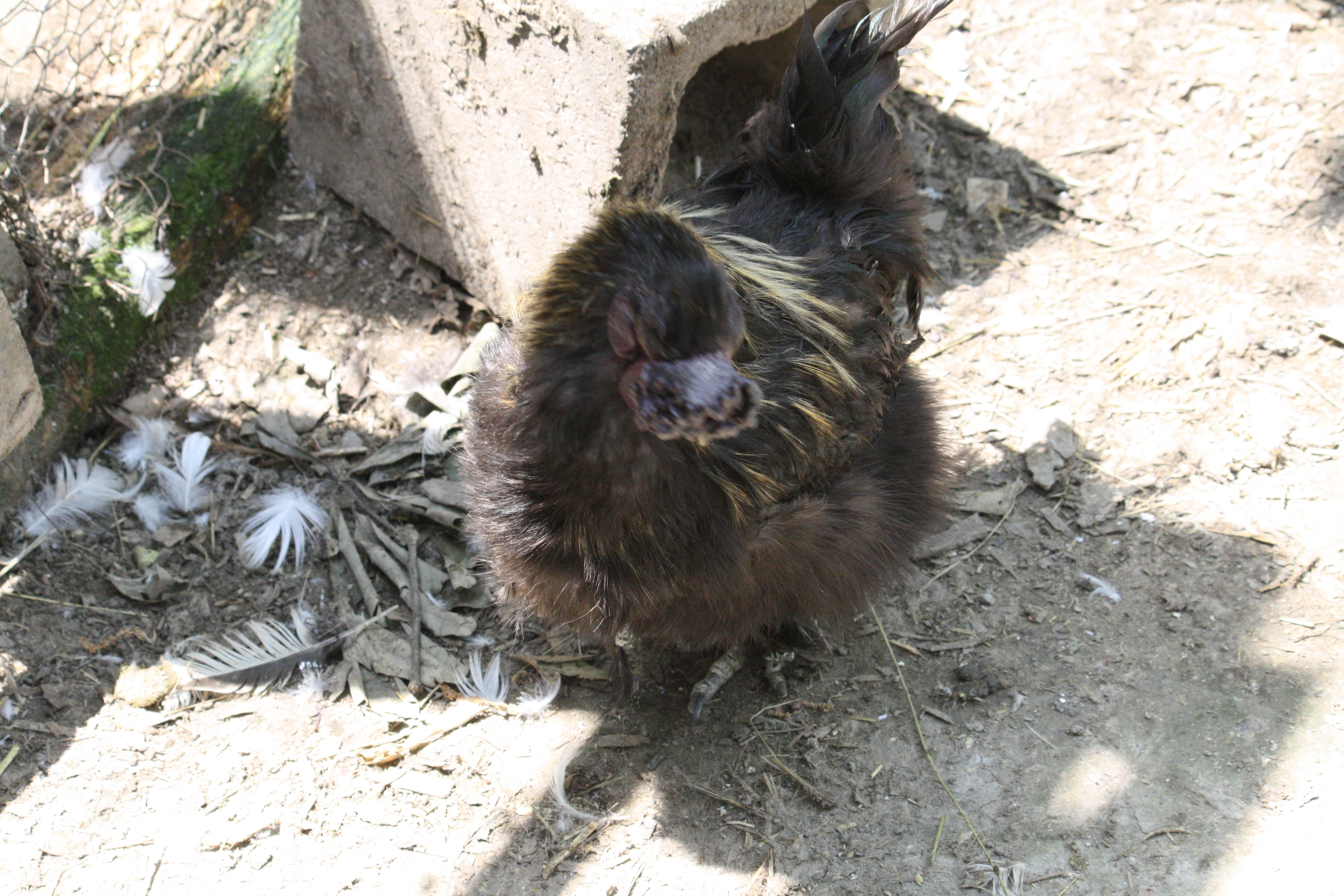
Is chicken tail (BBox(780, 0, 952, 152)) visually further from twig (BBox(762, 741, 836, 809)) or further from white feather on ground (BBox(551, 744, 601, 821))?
white feather on ground (BBox(551, 744, 601, 821))

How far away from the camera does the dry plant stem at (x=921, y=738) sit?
290cm

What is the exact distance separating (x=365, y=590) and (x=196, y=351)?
1396 mm

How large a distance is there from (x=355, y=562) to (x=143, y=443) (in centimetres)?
101

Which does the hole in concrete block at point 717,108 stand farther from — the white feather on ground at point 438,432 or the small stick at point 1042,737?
the small stick at point 1042,737

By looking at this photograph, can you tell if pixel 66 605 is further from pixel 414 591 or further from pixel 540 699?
pixel 540 699

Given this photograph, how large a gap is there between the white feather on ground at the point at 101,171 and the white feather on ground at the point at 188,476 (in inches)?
41.8

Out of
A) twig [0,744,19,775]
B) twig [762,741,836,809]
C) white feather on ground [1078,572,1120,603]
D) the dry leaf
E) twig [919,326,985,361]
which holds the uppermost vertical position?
twig [0,744,19,775]

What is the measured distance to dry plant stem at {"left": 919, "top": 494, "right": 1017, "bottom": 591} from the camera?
12.4ft

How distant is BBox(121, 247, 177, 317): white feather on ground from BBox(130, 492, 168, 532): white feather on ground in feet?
2.64

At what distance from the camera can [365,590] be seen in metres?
3.65

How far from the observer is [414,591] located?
3676mm

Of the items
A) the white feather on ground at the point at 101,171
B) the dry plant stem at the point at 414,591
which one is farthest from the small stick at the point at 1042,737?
the white feather on ground at the point at 101,171

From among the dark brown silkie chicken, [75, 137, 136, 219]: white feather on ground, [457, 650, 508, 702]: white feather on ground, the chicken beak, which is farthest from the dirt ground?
the chicken beak

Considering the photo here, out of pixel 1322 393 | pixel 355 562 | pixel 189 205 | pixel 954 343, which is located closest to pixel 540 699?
pixel 355 562
